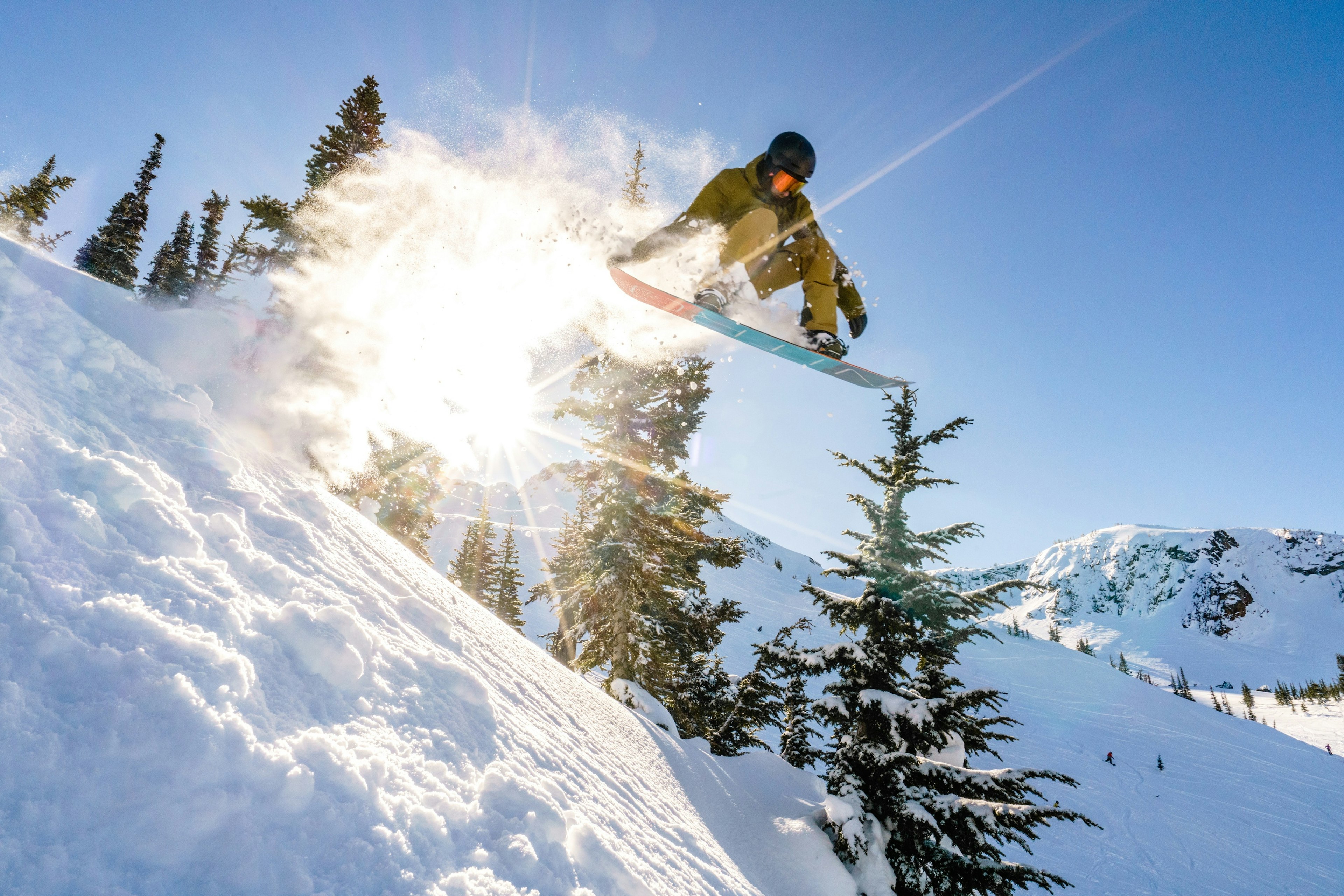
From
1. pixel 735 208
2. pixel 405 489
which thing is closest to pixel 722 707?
pixel 735 208

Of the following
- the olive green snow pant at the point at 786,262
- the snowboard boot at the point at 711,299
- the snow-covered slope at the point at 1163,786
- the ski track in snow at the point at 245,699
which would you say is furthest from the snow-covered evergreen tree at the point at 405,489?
the snow-covered slope at the point at 1163,786

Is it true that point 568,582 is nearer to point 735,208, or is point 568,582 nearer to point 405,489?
point 405,489

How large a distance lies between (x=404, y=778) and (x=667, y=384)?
37.6 feet

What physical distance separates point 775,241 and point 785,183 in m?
0.72

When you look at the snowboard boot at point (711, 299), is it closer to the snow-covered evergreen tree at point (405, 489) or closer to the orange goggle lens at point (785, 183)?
the orange goggle lens at point (785, 183)

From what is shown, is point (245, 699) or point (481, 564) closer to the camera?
point (245, 699)

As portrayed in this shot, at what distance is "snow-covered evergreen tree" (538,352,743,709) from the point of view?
11828 mm

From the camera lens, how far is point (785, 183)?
6.57 metres

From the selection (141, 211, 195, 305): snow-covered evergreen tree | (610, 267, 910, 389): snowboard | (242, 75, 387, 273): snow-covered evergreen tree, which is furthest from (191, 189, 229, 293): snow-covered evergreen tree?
(610, 267, 910, 389): snowboard

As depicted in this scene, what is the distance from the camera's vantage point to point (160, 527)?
268 cm

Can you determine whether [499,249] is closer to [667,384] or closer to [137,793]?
[667,384]

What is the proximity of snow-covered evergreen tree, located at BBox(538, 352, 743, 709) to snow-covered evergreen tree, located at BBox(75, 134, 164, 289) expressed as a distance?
36.9 metres

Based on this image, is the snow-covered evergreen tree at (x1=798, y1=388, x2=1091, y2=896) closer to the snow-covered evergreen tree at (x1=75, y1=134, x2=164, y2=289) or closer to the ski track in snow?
the ski track in snow

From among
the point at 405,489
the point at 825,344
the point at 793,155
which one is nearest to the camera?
the point at 793,155
